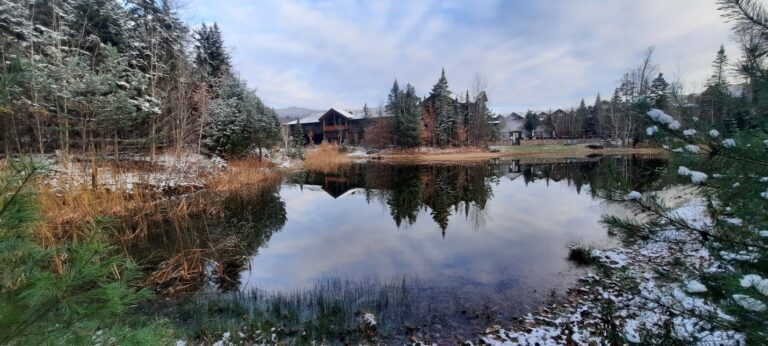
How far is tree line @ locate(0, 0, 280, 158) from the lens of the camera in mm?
11000

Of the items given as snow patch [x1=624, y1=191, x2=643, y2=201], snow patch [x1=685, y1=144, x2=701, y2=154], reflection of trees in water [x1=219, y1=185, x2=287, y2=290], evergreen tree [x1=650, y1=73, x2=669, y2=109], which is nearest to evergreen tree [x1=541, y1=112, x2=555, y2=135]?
reflection of trees in water [x1=219, y1=185, x2=287, y2=290]

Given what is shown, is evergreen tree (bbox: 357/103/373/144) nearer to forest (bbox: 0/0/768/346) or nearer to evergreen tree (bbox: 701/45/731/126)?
forest (bbox: 0/0/768/346)

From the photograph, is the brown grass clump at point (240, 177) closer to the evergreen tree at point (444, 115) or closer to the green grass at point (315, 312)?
the green grass at point (315, 312)

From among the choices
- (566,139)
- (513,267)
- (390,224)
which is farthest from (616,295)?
(566,139)

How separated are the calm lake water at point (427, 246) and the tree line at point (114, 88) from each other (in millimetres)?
6063

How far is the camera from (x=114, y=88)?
12516 millimetres

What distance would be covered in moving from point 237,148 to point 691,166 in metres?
23.2

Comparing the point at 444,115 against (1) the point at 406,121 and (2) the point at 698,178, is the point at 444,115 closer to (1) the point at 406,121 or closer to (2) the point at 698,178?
(1) the point at 406,121

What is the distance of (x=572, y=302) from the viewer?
5.04 meters

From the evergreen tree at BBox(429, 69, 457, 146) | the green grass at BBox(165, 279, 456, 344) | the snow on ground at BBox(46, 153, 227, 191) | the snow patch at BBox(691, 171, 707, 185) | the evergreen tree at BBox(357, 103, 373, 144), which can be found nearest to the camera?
the snow patch at BBox(691, 171, 707, 185)

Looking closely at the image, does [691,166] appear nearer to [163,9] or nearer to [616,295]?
[616,295]

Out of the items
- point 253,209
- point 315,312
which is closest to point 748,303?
point 315,312

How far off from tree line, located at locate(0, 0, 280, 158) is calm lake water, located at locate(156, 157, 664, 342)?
19.9 feet

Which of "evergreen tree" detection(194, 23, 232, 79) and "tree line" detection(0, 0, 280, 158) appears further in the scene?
"evergreen tree" detection(194, 23, 232, 79)
